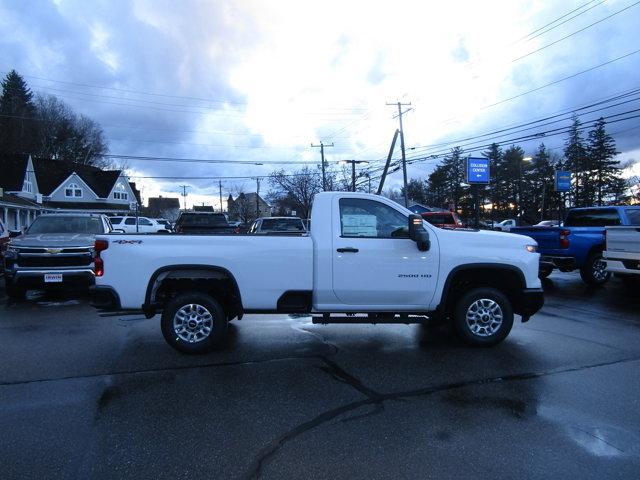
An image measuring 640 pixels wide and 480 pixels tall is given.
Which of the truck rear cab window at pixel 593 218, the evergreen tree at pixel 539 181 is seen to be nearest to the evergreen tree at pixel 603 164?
the evergreen tree at pixel 539 181

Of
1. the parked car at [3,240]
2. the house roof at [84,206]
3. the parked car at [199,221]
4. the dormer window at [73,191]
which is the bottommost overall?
the parked car at [3,240]

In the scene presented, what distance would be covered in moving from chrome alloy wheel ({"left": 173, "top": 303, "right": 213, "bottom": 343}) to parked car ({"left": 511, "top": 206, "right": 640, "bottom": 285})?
9.11 metres

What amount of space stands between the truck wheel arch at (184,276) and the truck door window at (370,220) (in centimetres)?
153

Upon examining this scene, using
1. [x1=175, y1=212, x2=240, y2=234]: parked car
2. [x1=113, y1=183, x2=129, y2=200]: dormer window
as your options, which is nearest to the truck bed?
[x1=175, y1=212, x2=240, y2=234]: parked car

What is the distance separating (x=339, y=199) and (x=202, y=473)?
3.68 metres

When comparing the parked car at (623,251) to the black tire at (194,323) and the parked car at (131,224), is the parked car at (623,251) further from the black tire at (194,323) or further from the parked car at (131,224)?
the parked car at (131,224)

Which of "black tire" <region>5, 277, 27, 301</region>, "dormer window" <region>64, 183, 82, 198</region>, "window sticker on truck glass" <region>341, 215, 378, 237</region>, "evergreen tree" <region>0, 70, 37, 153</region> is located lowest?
"black tire" <region>5, 277, 27, 301</region>

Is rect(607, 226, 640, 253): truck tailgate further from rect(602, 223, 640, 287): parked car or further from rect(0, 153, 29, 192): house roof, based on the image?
rect(0, 153, 29, 192): house roof

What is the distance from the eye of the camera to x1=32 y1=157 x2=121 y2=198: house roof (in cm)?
5509

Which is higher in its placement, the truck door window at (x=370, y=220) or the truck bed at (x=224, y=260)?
the truck door window at (x=370, y=220)

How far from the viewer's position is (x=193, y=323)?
5.79 metres

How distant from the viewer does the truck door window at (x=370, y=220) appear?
5.91 meters

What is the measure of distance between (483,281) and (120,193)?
6965 cm

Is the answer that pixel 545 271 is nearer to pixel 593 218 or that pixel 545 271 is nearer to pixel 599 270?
pixel 599 270
